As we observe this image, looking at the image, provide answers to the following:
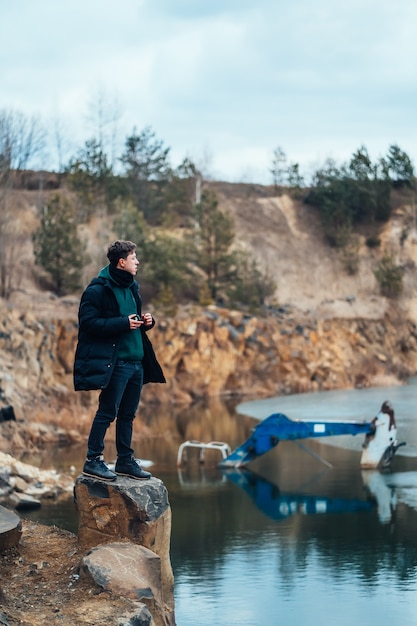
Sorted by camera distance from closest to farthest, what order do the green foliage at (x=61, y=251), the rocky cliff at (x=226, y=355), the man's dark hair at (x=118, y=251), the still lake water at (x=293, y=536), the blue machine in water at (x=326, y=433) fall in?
the man's dark hair at (x=118, y=251)
the still lake water at (x=293, y=536)
the blue machine in water at (x=326, y=433)
the rocky cliff at (x=226, y=355)
the green foliage at (x=61, y=251)

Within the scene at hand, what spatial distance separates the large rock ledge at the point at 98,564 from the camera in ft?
30.1

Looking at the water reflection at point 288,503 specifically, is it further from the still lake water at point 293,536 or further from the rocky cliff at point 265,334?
the rocky cliff at point 265,334

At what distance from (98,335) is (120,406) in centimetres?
95

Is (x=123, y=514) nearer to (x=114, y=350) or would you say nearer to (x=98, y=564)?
(x=98, y=564)

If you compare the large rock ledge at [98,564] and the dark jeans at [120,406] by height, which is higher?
the dark jeans at [120,406]

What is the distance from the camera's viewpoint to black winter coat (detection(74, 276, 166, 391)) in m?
9.98

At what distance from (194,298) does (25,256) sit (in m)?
8.81

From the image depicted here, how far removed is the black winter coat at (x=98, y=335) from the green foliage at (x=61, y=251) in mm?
36986

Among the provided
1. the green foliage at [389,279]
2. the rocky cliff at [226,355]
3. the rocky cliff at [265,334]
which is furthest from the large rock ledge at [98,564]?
the green foliage at [389,279]

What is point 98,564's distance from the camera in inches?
380

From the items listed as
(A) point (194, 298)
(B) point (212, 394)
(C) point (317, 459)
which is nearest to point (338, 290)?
(A) point (194, 298)

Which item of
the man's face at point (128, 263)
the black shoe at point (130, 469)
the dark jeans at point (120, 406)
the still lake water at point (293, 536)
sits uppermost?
the man's face at point (128, 263)

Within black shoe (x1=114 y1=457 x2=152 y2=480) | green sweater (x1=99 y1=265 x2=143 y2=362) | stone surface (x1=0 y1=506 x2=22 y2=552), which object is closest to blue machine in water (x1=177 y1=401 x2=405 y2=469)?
black shoe (x1=114 y1=457 x2=152 y2=480)

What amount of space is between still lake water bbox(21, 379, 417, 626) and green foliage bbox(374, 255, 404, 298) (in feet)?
108
